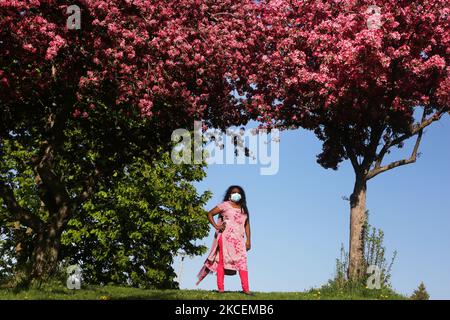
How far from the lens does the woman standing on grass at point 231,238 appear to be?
1808 centimetres

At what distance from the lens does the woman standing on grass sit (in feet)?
59.3

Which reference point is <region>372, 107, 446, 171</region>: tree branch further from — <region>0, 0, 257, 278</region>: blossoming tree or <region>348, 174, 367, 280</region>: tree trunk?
<region>0, 0, 257, 278</region>: blossoming tree

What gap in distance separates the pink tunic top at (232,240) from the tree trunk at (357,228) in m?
7.33

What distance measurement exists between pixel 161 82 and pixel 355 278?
34.3 feet

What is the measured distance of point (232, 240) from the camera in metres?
18.2

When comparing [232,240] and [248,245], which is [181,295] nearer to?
[232,240]

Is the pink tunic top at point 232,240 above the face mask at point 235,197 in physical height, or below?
below

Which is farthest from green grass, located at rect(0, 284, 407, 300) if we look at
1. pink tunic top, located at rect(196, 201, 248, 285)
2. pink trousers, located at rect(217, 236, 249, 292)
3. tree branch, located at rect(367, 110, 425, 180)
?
tree branch, located at rect(367, 110, 425, 180)

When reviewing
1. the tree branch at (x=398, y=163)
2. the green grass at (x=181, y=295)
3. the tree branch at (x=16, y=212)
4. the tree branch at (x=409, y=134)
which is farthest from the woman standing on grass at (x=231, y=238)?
the tree branch at (x=409, y=134)

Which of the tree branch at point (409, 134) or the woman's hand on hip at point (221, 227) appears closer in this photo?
the woman's hand on hip at point (221, 227)

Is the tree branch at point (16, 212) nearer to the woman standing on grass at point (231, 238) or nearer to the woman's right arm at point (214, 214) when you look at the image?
the woman standing on grass at point (231, 238)

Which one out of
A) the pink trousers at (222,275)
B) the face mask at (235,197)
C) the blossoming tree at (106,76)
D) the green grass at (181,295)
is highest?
the blossoming tree at (106,76)

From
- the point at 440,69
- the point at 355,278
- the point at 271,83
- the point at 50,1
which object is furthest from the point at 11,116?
the point at 440,69

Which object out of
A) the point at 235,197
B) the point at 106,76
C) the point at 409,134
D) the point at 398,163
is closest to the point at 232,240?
the point at 235,197
